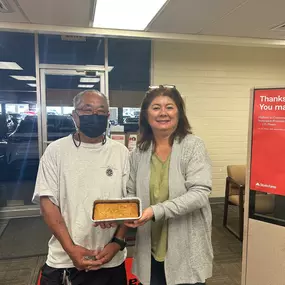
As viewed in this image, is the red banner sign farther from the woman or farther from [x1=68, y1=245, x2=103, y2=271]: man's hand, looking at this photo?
[x1=68, y1=245, x2=103, y2=271]: man's hand

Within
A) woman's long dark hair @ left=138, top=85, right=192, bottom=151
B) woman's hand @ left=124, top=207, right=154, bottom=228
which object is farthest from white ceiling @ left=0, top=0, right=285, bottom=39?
woman's hand @ left=124, top=207, right=154, bottom=228

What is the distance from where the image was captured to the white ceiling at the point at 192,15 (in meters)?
2.62

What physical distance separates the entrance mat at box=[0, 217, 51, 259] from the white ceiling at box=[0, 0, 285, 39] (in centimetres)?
264

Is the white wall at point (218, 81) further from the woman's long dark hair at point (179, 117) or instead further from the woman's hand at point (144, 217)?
the woman's hand at point (144, 217)

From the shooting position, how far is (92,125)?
136 cm

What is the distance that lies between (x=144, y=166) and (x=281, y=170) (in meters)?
1.03

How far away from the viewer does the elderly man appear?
128cm

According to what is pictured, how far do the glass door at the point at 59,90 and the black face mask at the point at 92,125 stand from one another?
2.78m

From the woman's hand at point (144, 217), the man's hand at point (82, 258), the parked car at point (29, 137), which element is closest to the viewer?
the woman's hand at point (144, 217)

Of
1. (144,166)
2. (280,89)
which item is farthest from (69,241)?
(280,89)

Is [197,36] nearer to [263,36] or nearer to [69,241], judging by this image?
[263,36]

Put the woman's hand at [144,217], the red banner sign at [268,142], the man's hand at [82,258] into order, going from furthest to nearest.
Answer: the red banner sign at [268,142] < the man's hand at [82,258] < the woman's hand at [144,217]

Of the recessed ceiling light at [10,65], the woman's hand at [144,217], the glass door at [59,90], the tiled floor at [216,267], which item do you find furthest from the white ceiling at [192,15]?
the tiled floor at [216,267]

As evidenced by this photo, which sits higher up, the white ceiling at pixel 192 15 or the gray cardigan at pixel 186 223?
the white ceiling at pixel 192 15
